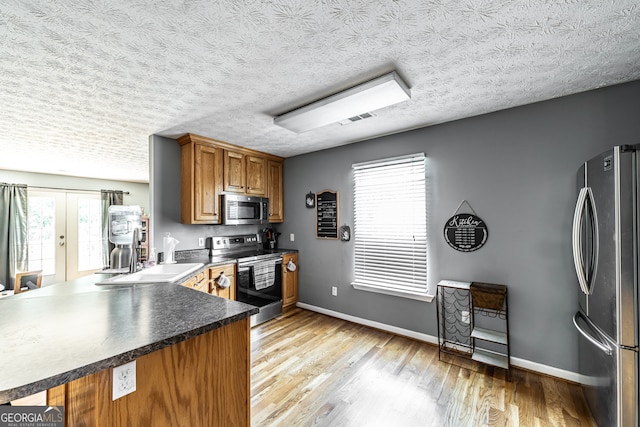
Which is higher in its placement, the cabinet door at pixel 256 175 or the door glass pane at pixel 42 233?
the cabinet door at pixel 256 175

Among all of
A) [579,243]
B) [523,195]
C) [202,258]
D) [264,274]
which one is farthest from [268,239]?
[579,243]

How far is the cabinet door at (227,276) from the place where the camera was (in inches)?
114

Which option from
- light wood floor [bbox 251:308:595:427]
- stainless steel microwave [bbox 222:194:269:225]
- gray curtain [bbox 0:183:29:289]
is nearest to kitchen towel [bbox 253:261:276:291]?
stainless steel microwave [bbox 222:194:269:225]

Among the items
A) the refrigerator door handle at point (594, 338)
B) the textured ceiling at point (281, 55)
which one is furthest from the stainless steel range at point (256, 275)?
the refrigerator door handle at point (594, 338)

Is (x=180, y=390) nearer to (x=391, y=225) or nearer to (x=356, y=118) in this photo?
(x=356, y=118)

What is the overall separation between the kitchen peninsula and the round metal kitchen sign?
2.21 m

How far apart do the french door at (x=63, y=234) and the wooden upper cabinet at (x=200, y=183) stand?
169 inches

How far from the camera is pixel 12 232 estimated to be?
4.73 meters

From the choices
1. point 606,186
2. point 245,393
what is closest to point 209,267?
point 245,393

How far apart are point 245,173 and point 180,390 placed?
2.92 meters

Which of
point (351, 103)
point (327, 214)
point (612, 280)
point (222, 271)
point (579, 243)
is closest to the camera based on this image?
point (612, 280)

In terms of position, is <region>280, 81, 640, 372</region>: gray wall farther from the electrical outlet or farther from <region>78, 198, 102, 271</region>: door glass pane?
<region>78, 198, 102, 271</region>: door glass pane

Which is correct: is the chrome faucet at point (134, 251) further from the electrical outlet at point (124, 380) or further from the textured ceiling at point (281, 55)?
the electrical outlet at point (124, 380)

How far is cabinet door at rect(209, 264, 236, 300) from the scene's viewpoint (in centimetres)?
288
